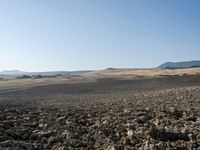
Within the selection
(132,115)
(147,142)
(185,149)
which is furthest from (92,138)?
(132,115)

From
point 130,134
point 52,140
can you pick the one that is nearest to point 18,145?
point 52,140

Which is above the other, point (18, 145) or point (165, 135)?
point (18, 145)

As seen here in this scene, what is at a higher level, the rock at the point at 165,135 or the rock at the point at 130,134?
the rock at the point at 130,134

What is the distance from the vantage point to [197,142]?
8.65m

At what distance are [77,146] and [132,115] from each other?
5498 mm

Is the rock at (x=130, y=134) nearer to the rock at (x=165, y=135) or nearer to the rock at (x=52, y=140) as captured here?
the rock at (x=165, y=135)

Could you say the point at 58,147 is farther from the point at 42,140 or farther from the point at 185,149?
the point at 185,149

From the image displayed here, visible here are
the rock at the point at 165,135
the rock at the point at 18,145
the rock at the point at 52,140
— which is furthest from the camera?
the rock at the point at 165,135

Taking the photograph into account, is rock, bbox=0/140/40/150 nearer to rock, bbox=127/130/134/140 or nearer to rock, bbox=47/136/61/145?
rock, bbox=47/136/61/145

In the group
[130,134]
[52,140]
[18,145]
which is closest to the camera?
[18,145]

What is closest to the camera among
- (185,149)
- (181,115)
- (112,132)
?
(185,149)

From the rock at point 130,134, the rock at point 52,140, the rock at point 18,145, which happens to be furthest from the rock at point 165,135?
the rock at point 18,145

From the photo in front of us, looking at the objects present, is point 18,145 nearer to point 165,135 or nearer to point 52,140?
point 52,140

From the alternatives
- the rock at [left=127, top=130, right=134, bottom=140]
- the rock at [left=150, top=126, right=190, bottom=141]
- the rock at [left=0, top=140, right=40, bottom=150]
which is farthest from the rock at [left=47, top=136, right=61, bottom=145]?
the rock at [left=150, top=126, right=190, bottom=141]
